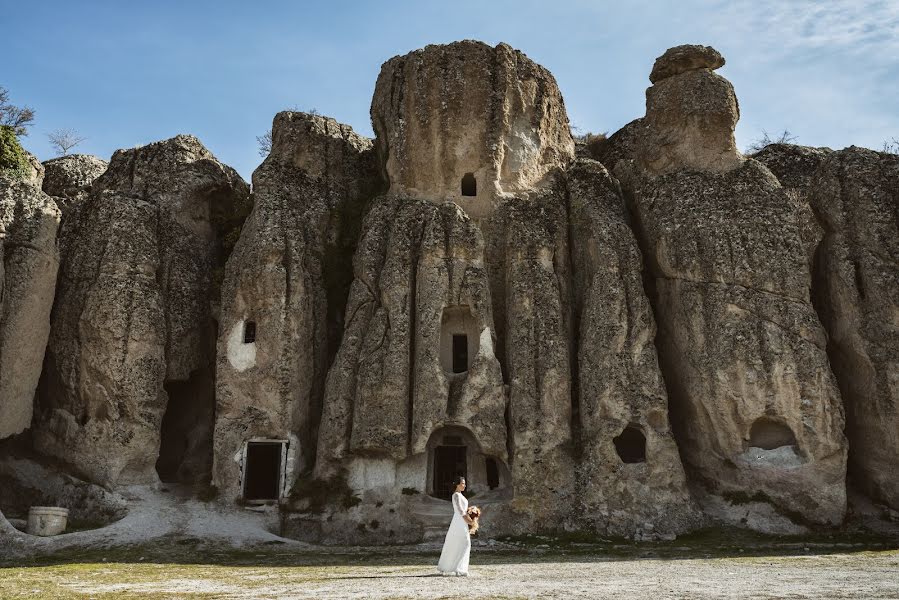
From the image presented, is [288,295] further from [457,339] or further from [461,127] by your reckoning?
[461,127]

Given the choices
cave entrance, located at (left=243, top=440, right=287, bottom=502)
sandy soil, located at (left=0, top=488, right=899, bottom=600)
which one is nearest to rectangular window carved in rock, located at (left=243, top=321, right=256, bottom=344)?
cave entrance, located at (left=243, top=440, right=287, bottom=502)

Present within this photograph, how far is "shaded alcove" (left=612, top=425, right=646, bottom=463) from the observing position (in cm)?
2372

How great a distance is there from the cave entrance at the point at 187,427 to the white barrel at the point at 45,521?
507cm

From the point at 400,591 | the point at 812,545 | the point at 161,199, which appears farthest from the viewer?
the point at 161,199

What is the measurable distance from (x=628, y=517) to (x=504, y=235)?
871 centimetres

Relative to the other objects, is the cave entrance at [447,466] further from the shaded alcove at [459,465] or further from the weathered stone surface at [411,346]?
the weathered stone surface at [411,346]

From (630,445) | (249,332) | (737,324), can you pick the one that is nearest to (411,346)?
(249,332)

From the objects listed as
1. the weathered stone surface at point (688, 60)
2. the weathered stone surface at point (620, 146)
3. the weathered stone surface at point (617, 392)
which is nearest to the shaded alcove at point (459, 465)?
the weathered stone surface at point (617, 392)

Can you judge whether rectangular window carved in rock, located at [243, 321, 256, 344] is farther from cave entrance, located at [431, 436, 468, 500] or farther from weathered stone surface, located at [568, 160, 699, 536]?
weathered stone surface, located at [568, 160, 699, 536]

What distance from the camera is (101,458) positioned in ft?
73.9

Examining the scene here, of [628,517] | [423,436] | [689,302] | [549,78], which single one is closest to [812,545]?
[628,517]

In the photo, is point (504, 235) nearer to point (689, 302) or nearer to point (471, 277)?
point (471, 277)

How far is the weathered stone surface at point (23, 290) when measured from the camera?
22.2m

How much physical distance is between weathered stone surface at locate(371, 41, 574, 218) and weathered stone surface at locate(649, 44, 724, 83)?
4.19 meters
